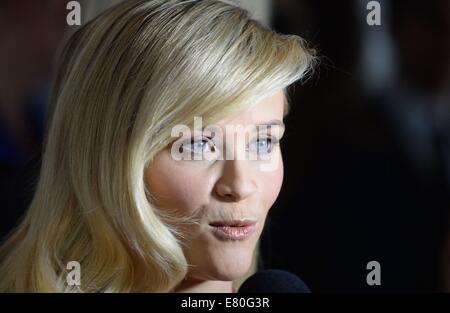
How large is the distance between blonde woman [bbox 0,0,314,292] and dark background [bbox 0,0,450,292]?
12cm

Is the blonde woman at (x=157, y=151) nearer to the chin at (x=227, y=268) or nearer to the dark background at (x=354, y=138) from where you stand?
the chin at (x=227, y=268)

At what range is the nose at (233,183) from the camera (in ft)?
3.66

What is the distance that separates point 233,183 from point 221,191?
26 millimetres

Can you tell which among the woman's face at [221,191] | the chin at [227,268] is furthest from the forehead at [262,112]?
the chin at [227,268]

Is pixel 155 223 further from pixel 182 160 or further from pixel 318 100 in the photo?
pixel 318 100

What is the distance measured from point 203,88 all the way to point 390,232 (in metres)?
0.52

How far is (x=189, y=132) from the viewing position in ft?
3.66

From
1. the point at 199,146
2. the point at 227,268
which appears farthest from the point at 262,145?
the point at 227,268

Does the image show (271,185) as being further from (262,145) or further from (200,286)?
(200,286)

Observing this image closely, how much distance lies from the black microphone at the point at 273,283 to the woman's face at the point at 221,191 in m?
0.06

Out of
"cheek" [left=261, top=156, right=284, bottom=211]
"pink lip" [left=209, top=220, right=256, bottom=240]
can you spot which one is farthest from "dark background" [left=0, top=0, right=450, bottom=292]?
"pink lip" [left=209, top=220, right=256, bottom=240]

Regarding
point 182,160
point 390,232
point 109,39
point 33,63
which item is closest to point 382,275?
point 390,232

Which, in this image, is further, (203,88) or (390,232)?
(390,232)

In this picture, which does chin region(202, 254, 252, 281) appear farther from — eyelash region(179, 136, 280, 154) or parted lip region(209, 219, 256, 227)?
eyelash region(179, 136, 280, 154)
